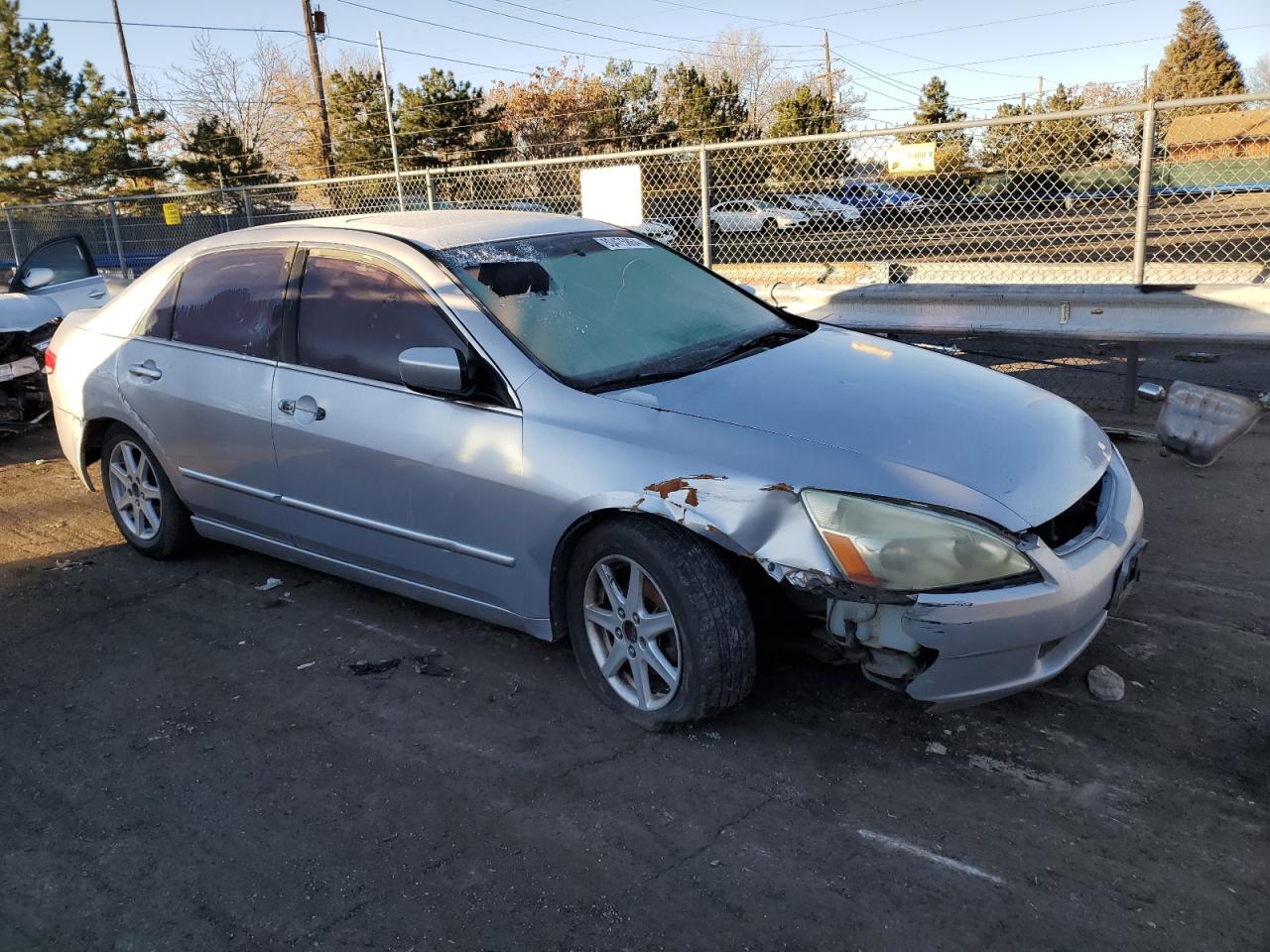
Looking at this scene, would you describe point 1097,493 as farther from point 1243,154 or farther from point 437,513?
point 1243,154

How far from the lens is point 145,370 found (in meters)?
4.59

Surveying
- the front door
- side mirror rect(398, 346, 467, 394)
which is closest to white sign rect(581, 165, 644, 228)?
the front door

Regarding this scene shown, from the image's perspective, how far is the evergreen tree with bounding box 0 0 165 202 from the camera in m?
33.7

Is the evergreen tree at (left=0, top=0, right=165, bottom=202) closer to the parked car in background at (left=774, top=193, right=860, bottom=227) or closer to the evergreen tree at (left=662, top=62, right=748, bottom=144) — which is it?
the evergreen tree at (left=662, top=62, right=748, bottom=144)

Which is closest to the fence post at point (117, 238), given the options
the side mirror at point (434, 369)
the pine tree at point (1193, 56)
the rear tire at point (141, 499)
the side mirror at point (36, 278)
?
the side mirror at point (36, 278)

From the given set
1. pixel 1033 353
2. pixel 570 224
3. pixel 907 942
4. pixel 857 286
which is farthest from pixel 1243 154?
pixel 907 942

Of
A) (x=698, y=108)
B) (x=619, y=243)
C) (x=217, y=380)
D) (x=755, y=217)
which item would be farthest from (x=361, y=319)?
(x=698, y=108)

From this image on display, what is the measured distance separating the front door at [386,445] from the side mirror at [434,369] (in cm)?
7

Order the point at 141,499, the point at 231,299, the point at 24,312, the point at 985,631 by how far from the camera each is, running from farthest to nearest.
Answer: the point at 24,312
the point at 141,499
the point at 231,299
the point at 985,631

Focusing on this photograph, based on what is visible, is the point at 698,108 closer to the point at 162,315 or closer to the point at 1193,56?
the point at 162,315

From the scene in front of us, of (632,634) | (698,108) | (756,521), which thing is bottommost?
(632,634)

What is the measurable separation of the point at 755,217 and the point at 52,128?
31997 millimetres

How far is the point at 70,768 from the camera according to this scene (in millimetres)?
3203

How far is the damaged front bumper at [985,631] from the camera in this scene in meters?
2.74
